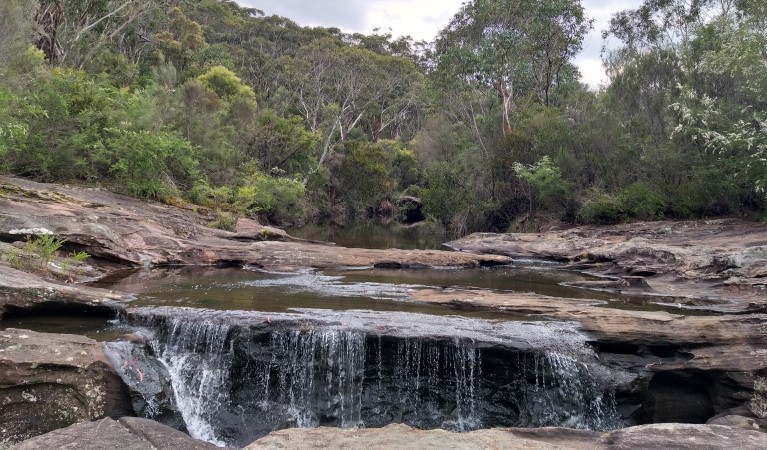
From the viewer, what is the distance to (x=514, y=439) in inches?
186

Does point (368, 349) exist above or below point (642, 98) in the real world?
below

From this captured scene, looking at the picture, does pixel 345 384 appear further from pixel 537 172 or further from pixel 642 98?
pixel 642 98

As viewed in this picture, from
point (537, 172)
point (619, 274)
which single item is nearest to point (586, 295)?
point (619, 274)

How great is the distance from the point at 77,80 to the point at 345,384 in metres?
15.0

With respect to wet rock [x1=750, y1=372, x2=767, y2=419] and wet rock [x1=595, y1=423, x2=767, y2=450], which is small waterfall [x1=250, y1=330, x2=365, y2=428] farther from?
wet rock [x1=750, y1=372, x2=767, y2=419]

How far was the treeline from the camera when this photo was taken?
1756cm

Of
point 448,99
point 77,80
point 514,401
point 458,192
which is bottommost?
point 514,401

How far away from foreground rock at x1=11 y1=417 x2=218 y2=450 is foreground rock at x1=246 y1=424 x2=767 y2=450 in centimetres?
87

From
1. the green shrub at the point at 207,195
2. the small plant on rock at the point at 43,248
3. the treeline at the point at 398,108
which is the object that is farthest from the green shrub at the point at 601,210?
the small plant on rock at the point at 43,248

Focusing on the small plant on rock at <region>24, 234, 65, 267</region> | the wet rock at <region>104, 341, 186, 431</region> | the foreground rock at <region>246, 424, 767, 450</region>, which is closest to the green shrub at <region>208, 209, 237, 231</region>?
the small plant on rock at <region>24, 234, 65, 267</region>

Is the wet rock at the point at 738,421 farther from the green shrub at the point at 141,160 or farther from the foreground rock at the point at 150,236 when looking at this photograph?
the green shrub at the point at 141,160

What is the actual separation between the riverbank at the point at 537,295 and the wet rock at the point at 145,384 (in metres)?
0.20

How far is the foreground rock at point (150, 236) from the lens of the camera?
41.9ft

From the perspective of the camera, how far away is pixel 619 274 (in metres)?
15.4
